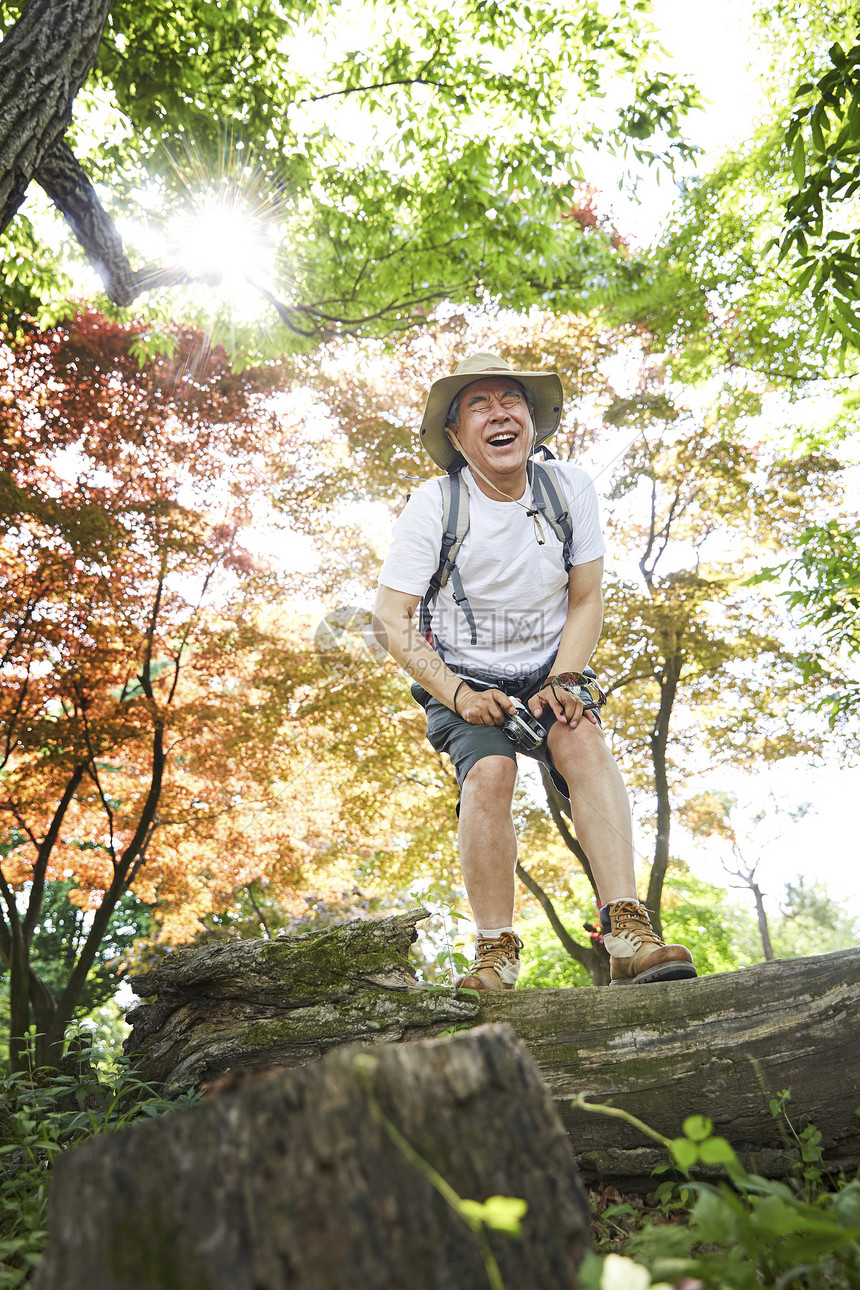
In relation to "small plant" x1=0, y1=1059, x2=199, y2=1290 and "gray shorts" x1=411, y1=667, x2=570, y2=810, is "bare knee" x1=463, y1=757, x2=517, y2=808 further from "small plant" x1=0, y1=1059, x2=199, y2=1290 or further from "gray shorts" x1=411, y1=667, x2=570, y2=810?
"small plant" x1=0, y1=1059, x2=199, y2=1290

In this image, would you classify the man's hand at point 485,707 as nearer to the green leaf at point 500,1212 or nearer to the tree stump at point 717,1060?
the tree stump at point 717,1060

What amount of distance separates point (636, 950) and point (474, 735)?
83cm

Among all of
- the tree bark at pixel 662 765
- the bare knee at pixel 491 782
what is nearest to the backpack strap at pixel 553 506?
the bare knee at pixel 491 782

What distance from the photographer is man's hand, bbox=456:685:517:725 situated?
2.48 m

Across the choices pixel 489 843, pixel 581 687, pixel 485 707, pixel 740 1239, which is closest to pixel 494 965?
pixel 489 843

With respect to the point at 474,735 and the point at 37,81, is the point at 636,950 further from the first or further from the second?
the point at 37,81

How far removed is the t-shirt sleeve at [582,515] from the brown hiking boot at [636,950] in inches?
50.5

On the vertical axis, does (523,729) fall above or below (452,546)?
below

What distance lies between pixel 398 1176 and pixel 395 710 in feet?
24.0

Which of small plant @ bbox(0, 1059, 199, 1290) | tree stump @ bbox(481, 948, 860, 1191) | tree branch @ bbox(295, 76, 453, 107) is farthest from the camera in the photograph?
tree branch @ bbox(295, 76, 453, 107)

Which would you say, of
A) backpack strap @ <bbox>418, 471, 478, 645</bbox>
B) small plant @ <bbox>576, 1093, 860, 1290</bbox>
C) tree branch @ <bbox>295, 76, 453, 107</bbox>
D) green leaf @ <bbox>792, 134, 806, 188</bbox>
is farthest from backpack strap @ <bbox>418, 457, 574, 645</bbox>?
tree branch @ <bbox>295, 76, 453, 107</bbox>

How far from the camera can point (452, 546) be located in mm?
2713

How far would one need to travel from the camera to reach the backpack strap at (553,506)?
111 inches

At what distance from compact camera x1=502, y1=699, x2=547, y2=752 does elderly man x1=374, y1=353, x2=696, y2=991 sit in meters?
0.01
